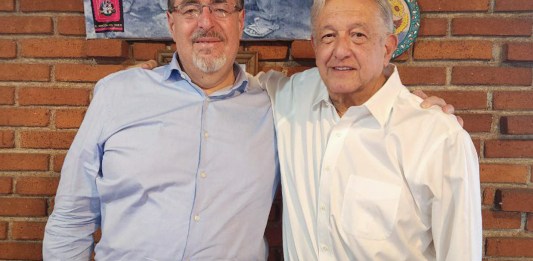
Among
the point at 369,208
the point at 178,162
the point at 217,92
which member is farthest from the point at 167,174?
the point at 369,208

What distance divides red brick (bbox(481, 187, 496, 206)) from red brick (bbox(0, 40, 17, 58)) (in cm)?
193

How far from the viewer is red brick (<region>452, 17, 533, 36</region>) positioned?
170cm

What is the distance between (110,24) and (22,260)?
104 cm

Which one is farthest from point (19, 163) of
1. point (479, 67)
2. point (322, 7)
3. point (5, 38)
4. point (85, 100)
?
point (479, 67)

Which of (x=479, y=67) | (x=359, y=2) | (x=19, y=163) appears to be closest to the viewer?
(x=359, y=2)

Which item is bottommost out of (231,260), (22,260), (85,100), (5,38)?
(22,260)

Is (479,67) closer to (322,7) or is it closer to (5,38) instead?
(322,7)

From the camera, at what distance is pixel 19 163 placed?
185 cm

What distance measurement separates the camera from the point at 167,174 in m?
1.45

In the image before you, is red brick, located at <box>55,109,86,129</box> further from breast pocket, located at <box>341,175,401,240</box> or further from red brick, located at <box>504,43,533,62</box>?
red brick, located at <box>504,43,533,62</box>

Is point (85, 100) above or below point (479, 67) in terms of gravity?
below

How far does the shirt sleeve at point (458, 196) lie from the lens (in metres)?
1.24

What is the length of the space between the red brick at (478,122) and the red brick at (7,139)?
1.78 m

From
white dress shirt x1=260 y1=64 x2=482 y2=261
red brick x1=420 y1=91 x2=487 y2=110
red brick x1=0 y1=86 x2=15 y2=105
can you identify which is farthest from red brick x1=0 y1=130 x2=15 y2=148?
red brick x1=420 y1=91 x2=487 y2=110
